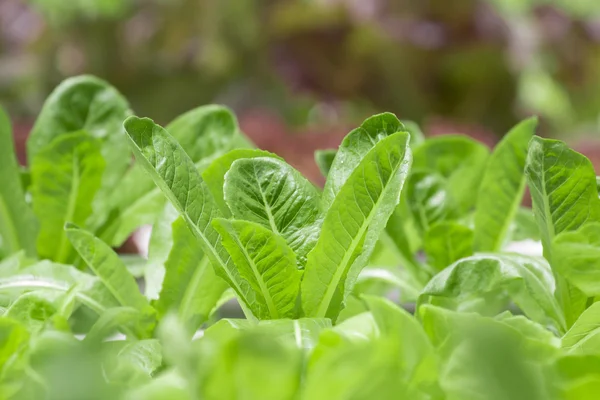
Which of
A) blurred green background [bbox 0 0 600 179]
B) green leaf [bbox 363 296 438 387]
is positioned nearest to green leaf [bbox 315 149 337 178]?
green leaf [bbox 363 296 438 387]

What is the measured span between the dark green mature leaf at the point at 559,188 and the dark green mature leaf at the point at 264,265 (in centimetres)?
7

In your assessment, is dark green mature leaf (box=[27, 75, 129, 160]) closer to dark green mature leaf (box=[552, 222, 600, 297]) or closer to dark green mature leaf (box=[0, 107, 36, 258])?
dark green mature leaf (box=[0, 107, 36, 258])

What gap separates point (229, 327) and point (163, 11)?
5.58 ft

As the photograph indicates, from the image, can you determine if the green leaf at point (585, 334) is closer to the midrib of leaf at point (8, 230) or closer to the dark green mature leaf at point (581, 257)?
the dark green mature leaf at point (581, 257)

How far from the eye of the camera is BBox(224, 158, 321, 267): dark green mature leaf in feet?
0.64

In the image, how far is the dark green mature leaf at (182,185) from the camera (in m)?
0.19

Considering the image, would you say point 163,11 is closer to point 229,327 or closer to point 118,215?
point 118,215

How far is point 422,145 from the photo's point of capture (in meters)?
0.30

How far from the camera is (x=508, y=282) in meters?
0.22

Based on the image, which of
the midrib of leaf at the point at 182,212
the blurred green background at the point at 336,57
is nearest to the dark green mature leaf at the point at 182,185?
the midrib of leaf at the point at 182,212

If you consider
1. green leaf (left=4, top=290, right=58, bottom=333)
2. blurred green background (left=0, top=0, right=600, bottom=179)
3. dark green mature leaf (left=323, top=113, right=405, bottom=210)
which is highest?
dark green mature leaf (left=323, top=113, right=405, bottom=210)

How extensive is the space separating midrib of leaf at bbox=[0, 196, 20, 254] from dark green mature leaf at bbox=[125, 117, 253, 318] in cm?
11

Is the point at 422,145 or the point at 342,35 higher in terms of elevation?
the point at 422,145

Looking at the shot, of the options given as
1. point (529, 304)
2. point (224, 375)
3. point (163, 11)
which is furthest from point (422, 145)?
point (163, 11)
